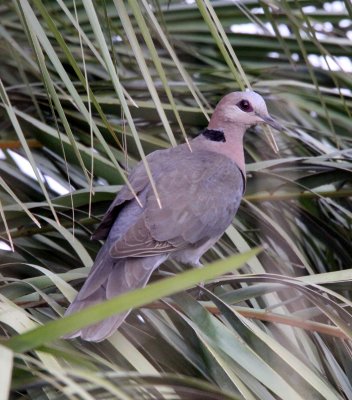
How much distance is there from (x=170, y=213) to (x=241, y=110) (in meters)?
0.76

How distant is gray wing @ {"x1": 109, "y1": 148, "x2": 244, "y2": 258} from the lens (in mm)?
2771

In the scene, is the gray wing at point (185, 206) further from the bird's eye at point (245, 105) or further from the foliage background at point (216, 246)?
the bird's eye at point (245, 105)

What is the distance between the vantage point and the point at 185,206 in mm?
2980

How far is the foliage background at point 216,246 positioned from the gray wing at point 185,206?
0.28ft

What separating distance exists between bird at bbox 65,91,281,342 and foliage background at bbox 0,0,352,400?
0.07m

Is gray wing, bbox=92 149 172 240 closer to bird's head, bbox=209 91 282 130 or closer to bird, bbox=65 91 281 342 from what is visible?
bird, bbox=65 91 281 342

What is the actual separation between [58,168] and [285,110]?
3.26 feet

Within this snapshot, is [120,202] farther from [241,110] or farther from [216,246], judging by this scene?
[241,110]

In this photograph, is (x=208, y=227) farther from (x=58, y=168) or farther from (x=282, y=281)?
(x=282, y=281)

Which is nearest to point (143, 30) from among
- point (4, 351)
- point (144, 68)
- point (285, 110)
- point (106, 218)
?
point (144, 68)

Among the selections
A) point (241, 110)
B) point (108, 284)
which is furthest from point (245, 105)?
point (108, 284)

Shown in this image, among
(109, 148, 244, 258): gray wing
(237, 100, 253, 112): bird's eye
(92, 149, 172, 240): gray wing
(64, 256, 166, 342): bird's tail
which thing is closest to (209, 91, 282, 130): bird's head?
(237, 100, 253, 112): bird's eye

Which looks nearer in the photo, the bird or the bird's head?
the bird

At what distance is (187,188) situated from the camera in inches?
120
